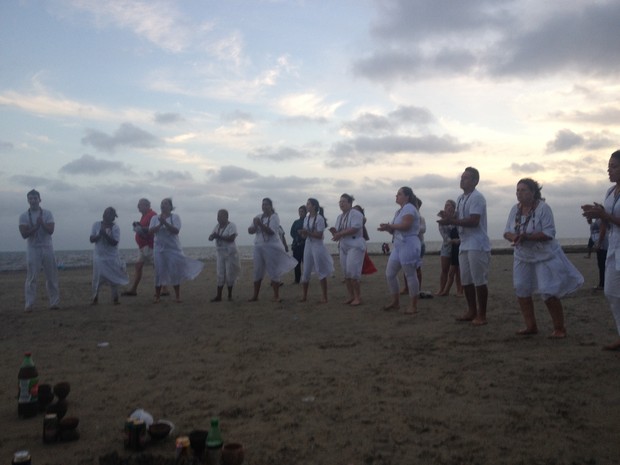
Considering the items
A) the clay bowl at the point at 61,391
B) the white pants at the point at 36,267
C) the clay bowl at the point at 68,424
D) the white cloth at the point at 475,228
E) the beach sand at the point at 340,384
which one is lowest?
the beach sand at the point at 340,384

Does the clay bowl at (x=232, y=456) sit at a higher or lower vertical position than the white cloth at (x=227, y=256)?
lower

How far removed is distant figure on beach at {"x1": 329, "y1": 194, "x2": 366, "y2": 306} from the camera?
984cm

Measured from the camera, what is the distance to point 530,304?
22.1 feet

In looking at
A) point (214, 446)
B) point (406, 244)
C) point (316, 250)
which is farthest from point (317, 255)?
point (214, 446)

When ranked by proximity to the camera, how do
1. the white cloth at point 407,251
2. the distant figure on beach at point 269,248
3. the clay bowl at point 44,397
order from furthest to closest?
the distant figure on beach at point 269,248
the white cloth at point 407,251
the clay bowl at point 44,397

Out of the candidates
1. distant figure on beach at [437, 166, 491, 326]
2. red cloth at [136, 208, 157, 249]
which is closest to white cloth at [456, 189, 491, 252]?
distant figure on beach at [437, 166, 491, 326]

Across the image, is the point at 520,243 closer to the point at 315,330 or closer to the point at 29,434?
the point at 315,330

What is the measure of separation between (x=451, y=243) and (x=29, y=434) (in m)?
8.11

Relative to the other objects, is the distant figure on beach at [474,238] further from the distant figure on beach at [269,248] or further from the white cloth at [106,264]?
the white cloth at [106,264]

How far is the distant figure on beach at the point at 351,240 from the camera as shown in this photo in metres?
9.84

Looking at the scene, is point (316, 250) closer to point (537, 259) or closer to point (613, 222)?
point (537, 259)

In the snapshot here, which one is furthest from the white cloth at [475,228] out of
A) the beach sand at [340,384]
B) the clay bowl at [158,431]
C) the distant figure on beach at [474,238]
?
the clay bowl at [158,431]

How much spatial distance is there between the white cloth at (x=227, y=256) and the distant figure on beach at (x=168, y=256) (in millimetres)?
463

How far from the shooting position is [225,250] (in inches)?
436
